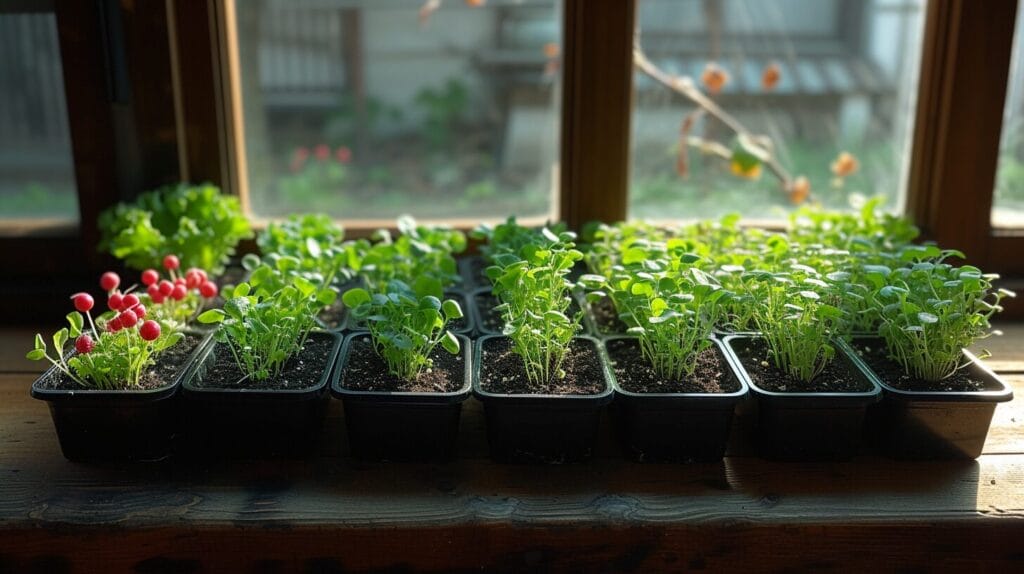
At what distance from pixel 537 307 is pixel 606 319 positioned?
1.12 feet

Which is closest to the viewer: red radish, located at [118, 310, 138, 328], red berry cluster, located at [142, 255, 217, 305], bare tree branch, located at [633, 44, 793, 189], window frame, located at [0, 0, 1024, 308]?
red radish, located at [118, 310, 138, 328]

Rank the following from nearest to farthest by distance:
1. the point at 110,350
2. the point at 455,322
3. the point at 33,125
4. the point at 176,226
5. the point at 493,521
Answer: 1. the point at 493,521
2. the point at 110,350
3. the point at 455,322
4. the point at 176,226
5. the point at 33,125

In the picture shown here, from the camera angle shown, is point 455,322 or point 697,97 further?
point 697,97

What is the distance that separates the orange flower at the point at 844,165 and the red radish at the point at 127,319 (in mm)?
1570

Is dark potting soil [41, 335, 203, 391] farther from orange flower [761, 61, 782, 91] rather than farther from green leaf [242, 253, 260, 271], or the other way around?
orange flower [761, 61, 782, 91]

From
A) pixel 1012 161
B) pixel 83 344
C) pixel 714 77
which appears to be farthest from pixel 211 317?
pixel 1012 161

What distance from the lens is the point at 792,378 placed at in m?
1.45

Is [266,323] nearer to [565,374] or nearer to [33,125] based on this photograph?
[565,374]

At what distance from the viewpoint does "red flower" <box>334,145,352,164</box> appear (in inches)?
79.9

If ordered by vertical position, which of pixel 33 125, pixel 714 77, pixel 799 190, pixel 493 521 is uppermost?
pixel 714 77

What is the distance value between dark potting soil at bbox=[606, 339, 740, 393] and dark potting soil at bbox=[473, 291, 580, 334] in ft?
0.53

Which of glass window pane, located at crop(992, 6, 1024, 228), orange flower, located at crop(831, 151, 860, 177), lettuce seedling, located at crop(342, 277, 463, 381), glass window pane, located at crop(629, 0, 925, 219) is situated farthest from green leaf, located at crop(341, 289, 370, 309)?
glass window pane, located at crop(992, 6, 1024, 228)

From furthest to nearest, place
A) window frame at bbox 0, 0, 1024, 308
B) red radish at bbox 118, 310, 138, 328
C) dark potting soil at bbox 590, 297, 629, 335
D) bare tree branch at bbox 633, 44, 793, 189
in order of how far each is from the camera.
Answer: bare tree branch at bbox 633, 44, 793, 189, window frame at bbox 0, 0, 1024, 308, dark potting soil at bbox 590, 297, 629, 335, red radish at bbox 118, 310, 138, 328

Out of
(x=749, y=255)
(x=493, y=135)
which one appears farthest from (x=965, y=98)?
(x=493, y=135)
